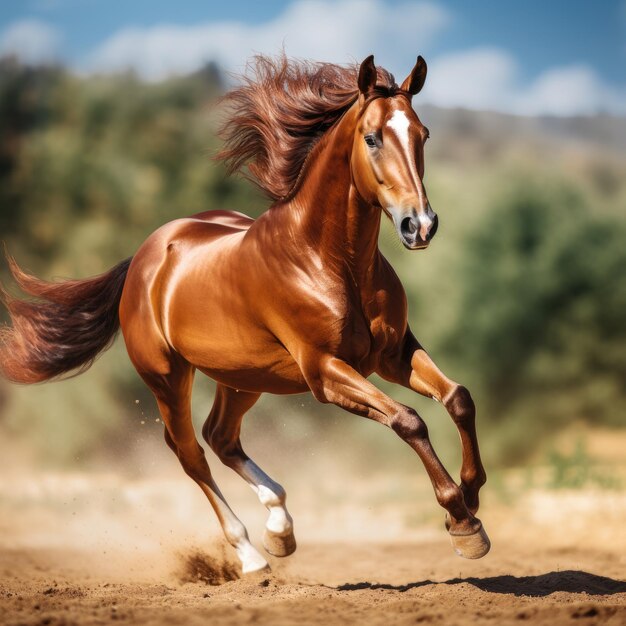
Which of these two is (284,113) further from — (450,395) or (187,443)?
(187,443)

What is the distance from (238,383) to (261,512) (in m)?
5.37

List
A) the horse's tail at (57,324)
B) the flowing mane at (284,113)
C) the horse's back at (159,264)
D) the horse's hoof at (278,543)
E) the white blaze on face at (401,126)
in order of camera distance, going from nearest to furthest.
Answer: the white blaze on face at (401,126)
the flowing mane at (284,113)
the horse's hoof at (278,543)
the horse's back at (159,264)
the horse's tail at (57,324)

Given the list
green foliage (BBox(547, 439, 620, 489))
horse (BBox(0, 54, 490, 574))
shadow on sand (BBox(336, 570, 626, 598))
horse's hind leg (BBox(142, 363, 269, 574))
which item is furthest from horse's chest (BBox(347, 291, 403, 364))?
green foliage (BBox(547, 439, 620, 489))

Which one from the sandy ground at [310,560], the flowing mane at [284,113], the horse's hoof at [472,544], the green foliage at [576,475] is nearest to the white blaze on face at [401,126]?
the flowing mane at [284,113]

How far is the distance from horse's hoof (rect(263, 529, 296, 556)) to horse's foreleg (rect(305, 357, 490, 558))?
1187 mm

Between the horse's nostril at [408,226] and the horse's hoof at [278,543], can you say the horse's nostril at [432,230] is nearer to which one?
the horse's nostril at [408,226]

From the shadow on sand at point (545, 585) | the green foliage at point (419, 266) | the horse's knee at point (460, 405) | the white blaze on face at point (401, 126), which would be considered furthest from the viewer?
the green foliage at point (419, 266)

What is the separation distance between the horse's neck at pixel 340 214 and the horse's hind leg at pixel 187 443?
145 centimetres

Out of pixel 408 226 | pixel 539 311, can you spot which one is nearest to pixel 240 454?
pixel 408 226

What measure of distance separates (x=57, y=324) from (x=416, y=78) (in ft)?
9.67

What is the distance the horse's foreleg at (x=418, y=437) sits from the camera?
147 inches

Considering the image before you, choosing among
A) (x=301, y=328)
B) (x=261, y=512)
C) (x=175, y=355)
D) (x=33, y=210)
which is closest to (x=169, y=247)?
(x=175, y=355)

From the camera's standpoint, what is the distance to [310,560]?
672 centimetres

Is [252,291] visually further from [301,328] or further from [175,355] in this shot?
[175,355]
